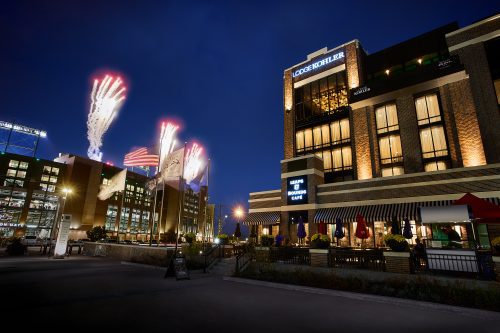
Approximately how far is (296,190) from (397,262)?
16833 millimetres

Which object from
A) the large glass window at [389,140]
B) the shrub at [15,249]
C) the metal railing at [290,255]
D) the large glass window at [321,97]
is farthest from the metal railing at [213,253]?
the shrub at [15,249]

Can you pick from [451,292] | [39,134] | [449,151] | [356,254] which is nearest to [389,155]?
[449,151]

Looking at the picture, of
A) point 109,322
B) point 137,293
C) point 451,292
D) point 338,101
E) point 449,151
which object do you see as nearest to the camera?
point 109,322

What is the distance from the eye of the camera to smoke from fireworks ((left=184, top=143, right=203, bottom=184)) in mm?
30889

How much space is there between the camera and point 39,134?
81500mm

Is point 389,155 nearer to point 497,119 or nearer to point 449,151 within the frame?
point 449,151

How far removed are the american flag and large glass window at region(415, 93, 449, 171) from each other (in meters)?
27.5

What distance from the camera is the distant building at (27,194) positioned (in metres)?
76.1

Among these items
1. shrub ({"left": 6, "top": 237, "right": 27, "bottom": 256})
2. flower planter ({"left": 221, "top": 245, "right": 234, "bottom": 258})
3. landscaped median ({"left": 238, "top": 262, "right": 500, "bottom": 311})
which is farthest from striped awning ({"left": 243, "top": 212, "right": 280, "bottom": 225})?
shrub ({"left": 6, "top": 237, "right": 27, "bottom": 256})

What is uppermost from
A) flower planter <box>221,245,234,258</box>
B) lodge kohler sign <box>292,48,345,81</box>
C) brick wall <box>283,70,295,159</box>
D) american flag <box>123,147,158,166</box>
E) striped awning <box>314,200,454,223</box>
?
lodge kohler sign <box>292,48,345,81</box>

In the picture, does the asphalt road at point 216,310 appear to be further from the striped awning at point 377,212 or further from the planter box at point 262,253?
the striped awning at point 377,212

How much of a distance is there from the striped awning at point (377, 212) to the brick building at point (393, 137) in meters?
0.09

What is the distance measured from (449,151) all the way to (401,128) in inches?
193

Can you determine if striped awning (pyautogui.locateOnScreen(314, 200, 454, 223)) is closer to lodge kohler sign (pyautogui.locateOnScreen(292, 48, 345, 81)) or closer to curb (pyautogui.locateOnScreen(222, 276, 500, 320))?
curb (pyautogui.locateOnScreen(222, 276, 500, 320))
